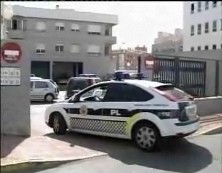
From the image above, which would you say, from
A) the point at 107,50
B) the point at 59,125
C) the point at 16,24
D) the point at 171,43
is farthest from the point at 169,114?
the point at 171,43

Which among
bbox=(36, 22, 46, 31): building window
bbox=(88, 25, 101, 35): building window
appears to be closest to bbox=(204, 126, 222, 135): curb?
bbox=(36, 22, 46, 31): building window

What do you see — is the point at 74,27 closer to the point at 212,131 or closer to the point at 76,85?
the point at 76,85

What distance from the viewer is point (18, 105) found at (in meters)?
9.77

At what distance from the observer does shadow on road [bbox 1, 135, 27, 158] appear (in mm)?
8305

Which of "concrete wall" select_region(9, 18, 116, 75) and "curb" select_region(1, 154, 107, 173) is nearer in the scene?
"curb" select_region(1, 154, 107, 173)

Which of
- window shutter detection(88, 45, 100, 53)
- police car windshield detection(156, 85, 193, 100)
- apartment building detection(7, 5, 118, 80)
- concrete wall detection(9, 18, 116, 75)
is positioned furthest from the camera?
window shutter detection(88, 45, 100, 53)

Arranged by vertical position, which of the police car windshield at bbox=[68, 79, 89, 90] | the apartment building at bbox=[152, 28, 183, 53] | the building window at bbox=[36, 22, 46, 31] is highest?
the building window at bbox=[36, 22, 46, 31]

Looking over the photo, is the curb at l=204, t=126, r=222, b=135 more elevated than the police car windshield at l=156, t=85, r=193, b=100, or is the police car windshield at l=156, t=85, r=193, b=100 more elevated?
the police car windshield at l=156, t=85, r=193, b=100

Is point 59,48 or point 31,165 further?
point 59,48

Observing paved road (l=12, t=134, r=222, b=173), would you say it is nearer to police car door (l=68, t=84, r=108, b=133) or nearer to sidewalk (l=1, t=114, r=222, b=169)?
sidewalk (l=1, t=114, r=222, b=169)

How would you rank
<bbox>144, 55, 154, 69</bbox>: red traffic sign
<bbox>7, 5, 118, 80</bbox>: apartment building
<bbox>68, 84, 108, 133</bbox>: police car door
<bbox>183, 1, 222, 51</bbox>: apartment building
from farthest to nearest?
1. <bbox>183, 1, 222, 51</bbox>: apartment building
2. <bbox>7, 5, 118, 80</bbox>: apartment building
3. <bbox>144, 55, 154, 69</bbox>: red traffic sign
4. <bbox>68, 84, 108, 133</bbox>: police car door

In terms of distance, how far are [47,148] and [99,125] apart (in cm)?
163

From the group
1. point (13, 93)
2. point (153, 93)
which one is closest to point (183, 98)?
point (153, 93)

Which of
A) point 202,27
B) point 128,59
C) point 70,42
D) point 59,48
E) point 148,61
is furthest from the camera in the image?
point 202,27
